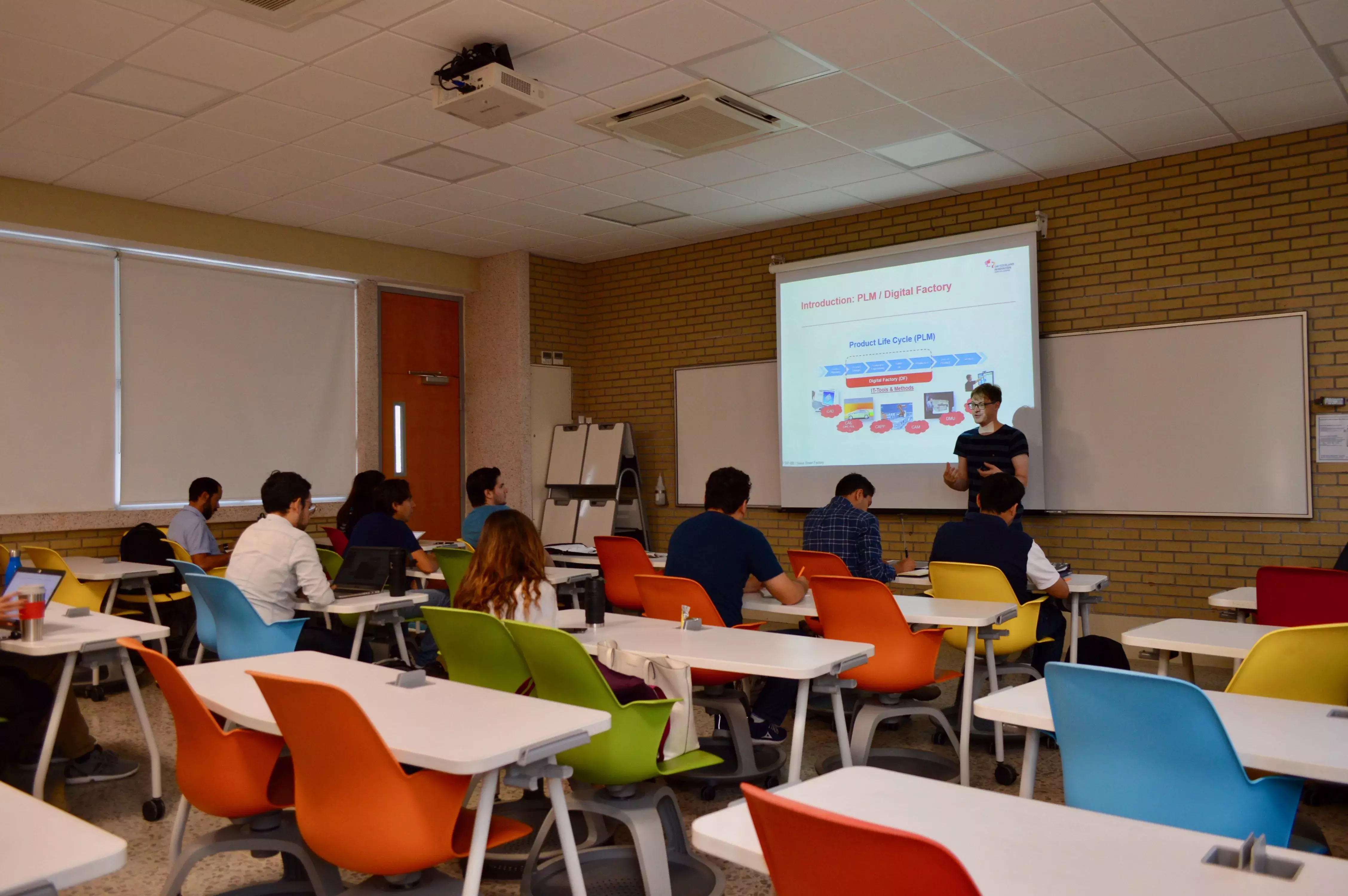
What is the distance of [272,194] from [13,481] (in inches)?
99.5

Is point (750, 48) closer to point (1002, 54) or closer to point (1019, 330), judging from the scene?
point (1002, 54)

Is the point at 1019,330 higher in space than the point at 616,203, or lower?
lower

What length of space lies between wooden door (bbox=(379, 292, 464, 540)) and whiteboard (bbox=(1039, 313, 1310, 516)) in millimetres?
5074

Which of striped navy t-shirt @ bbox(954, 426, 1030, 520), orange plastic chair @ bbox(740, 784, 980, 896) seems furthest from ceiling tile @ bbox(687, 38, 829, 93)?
orange plastic chair @ bbox(740, 784, 980, 896)

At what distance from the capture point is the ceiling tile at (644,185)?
634cm

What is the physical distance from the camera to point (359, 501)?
6160mm

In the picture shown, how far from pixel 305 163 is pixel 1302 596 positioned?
5755 millimetres

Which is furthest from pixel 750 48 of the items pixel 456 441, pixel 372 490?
pixel 456 441

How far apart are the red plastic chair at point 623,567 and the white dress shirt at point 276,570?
161 cm

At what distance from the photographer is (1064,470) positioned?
20.9ft

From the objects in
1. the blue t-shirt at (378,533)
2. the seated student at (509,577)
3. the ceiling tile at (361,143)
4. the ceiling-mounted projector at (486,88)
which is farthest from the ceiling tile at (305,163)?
the seated student at (509,577)

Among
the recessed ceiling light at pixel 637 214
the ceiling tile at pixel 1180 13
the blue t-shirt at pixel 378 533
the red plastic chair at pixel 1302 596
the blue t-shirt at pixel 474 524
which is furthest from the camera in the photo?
the recessed ceiling light at pixel 637 214

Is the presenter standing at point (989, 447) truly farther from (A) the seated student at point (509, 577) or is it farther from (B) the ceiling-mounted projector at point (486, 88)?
(A) the seated student at point (509, 577)

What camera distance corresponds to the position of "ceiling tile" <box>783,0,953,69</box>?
162 inches
